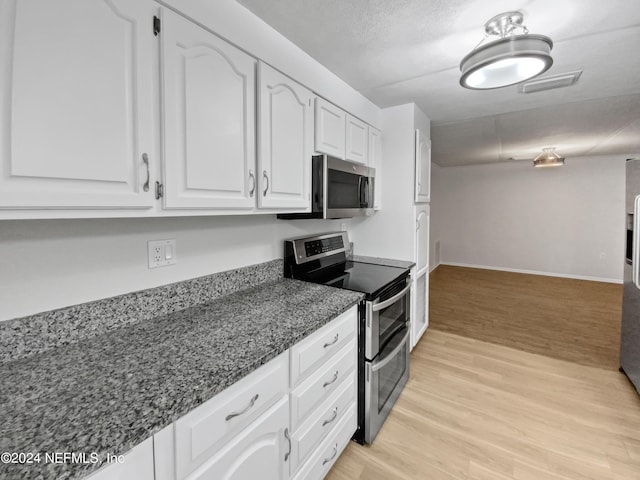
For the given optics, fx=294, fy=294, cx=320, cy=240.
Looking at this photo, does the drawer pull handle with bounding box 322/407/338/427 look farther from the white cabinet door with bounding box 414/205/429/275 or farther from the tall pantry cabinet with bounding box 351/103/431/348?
the white cabinet door with bounding box 414/205/429/275

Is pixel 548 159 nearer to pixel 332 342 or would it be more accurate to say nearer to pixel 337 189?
pixel 337 189

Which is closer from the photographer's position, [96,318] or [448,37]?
[96,318]

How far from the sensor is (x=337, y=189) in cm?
187

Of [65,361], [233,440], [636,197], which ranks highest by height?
[636,197]

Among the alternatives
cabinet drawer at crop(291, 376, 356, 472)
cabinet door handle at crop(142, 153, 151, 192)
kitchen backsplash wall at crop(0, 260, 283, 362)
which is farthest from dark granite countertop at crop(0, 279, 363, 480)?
cabinet door handle at crop(142, 153, 151, 192)

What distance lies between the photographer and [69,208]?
803mm

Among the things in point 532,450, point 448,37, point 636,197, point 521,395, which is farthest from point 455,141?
point 532,450

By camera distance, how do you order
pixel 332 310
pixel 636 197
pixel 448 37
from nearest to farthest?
1. pixel 332 310
2. pixel 448 37
3. pixel 636 197

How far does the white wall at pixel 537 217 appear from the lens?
506 cm

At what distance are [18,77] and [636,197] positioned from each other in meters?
3.24

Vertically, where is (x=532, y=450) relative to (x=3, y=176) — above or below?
below

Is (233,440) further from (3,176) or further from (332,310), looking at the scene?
(3,176)

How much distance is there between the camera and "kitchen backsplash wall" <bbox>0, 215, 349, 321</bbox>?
92 cm

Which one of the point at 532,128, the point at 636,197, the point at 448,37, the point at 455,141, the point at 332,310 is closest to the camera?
the point at 332,310
